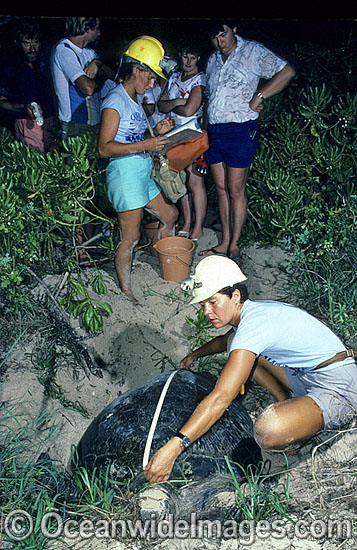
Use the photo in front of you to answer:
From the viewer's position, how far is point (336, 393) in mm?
2539

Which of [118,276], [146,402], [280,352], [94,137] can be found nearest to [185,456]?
[146,402]

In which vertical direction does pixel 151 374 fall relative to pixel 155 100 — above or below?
below

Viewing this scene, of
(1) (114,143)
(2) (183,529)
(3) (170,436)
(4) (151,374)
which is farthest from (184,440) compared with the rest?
(1) (114,143)

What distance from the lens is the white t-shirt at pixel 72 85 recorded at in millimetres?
3275

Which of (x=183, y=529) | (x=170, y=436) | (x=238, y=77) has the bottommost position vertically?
(x=183, y=529)

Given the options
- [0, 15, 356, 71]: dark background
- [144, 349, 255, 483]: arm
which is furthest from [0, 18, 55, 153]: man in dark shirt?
[144, 349, 255, 483]: arm

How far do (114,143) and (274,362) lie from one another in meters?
1.61

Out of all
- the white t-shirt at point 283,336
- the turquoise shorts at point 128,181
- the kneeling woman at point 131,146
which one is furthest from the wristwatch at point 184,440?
the turquoise shorts at point 128,181

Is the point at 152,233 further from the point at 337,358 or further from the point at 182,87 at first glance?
the point at 337,358

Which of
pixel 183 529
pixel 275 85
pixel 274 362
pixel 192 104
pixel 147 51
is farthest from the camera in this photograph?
pixel 192 104

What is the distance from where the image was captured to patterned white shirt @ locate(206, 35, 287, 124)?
11.2 feet

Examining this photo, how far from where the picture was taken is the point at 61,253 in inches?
146

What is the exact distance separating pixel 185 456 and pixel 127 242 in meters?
1.62

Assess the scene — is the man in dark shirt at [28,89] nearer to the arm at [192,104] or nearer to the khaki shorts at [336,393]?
the arm at [192,104]
